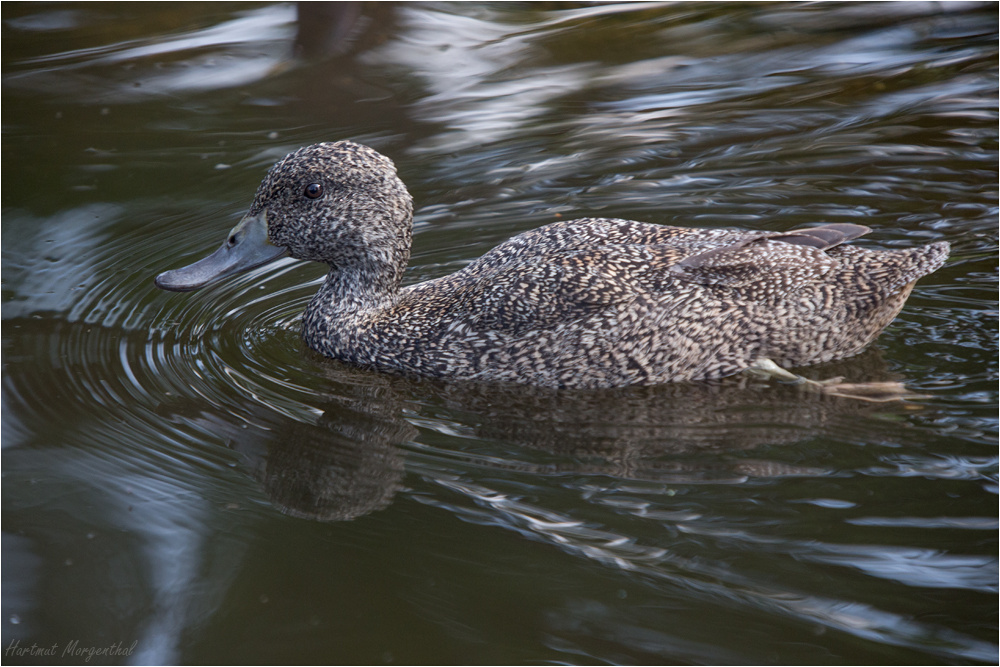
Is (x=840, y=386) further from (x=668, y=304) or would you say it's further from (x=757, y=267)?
(x=668, y=304)

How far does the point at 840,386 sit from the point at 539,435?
157cm

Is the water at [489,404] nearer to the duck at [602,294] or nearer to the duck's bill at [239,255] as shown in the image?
the duck at [602,294]

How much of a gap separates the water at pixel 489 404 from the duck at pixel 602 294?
177mm

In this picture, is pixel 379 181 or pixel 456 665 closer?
pixel 456 665

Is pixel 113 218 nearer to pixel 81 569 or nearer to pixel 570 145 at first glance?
pixel 570 145

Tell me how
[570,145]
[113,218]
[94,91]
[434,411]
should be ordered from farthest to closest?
[94,91]
[570,145]
[113,218]
[434,411]

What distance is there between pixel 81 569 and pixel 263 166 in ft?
14.7

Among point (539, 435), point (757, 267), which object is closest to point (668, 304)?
point (757, 267)

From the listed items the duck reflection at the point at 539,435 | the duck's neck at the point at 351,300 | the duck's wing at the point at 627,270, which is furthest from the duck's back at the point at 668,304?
the duck's neck at the point at 351,300

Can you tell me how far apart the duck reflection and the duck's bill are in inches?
34.9

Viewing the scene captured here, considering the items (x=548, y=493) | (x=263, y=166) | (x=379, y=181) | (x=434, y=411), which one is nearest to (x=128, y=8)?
(x=263, y=166)

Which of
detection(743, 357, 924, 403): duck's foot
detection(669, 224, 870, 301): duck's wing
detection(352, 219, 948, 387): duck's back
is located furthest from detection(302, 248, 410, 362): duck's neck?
detection(743, 357, 924, 403): duck's foot

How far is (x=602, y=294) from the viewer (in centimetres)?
543

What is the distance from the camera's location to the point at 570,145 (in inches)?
330
